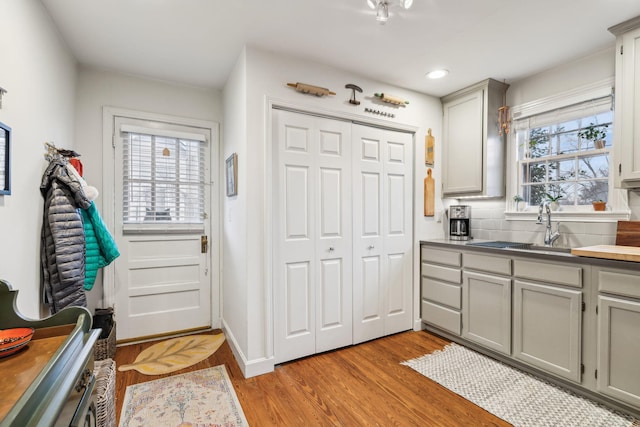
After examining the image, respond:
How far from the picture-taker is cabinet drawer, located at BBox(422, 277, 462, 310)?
2.86 metres

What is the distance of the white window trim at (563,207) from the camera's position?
2406 millimetres

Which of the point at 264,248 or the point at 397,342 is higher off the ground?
the point at 264,248

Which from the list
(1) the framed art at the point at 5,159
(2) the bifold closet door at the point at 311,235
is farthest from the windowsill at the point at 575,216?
(1) the framed art at the point at 5,159

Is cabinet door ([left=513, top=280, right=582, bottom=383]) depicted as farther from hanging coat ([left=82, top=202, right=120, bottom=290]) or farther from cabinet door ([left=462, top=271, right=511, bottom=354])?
hanging coat ([left=82, top=202, right=120, bottom=290])

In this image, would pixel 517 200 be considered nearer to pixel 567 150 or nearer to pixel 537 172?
pixel 537 172

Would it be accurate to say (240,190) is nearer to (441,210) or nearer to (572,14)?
(441,210)

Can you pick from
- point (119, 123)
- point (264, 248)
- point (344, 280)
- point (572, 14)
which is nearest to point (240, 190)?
point (264, 248)

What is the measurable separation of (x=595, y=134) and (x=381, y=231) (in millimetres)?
1941

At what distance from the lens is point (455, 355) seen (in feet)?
8.73

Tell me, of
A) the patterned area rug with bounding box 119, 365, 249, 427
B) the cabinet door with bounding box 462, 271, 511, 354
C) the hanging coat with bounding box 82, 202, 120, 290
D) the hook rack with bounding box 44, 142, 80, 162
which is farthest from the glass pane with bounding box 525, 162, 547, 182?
the hook rack with bounding box 44, 142, 80, 162

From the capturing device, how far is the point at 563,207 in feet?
8.98

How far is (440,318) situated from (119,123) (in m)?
3.57

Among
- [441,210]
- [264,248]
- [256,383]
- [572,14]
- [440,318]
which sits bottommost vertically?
[256,383]

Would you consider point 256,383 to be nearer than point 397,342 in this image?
Yes
